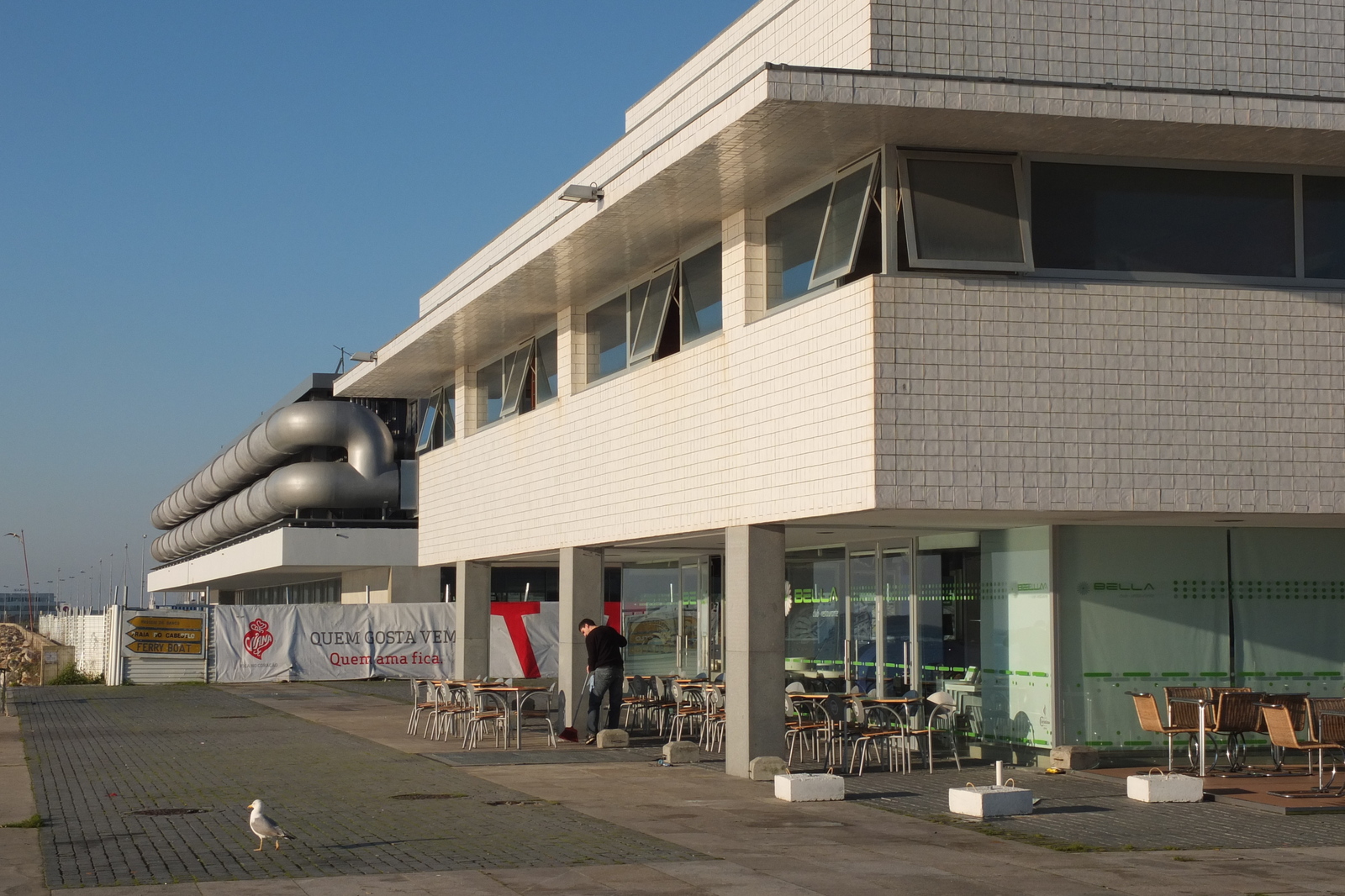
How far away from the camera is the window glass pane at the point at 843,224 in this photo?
46.0 ft

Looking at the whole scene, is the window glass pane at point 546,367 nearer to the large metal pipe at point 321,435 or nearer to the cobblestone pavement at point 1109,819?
the cobblestone pavement at point 1109,819

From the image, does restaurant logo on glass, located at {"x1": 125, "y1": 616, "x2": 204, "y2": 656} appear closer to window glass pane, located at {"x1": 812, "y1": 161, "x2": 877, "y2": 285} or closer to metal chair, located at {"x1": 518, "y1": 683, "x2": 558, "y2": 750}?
metal chair, located at {"x1": 518, "y1": 683, "x2": 558, "y2": 750}

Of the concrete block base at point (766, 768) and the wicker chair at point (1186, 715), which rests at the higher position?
the wicker chair at point (1186, 715)

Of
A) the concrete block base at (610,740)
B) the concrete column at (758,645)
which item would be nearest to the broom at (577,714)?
the concrete block base at (610,740)

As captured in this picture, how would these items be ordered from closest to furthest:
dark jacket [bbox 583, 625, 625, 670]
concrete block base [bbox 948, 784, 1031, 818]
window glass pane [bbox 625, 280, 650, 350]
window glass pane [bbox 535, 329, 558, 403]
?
concrete block base [bbox 948, 784, 1031, 818], window glass pane [bbox 625, 280, 650, 350], dark jacket [bbox 583, 625, 625, 670], window glass pane [bbox 535, 329, 558, 403]

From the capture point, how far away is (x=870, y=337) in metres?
13.4

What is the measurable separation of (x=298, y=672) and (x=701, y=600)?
626 inches

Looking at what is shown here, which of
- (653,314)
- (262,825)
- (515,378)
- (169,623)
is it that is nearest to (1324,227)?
(653,314)

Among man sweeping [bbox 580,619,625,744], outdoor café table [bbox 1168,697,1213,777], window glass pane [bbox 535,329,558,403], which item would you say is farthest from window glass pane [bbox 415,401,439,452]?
Result: outdoor café table [bbox 1168,697,1213,777]

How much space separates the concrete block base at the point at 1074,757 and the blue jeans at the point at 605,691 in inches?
240

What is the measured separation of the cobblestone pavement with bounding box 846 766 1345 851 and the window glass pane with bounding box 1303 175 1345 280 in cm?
504

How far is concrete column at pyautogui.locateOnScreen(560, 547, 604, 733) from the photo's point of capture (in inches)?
813

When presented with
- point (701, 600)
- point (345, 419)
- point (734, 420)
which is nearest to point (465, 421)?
point (701, 600)

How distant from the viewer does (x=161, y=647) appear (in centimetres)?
3697
